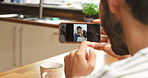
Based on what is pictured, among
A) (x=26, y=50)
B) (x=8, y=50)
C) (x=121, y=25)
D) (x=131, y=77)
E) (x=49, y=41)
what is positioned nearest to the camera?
(x=131, y=77)

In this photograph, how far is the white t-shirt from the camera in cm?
44

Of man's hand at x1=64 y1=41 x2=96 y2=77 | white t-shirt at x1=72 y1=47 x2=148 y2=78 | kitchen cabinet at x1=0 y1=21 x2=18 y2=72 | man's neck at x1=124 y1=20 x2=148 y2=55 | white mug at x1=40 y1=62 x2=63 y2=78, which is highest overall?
man's neck at x1=124 y1=20 x2=148 y2=55

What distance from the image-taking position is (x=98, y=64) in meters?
1.21

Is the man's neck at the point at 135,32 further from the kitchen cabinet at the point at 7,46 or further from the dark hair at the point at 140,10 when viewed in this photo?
the kitchen cabinet at the point at 7,46

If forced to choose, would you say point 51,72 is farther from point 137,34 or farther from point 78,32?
point 137,34

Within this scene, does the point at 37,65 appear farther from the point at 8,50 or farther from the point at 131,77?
the point at 8,50

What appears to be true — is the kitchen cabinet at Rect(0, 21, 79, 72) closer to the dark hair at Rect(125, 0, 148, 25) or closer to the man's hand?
the man's hand

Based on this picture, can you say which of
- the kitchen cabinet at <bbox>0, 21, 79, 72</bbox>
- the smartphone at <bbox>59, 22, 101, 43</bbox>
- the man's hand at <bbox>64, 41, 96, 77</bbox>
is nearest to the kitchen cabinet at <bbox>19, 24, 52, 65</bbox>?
the kitchen cabinet at <bbox>0, 21, 79, 72</bbox>

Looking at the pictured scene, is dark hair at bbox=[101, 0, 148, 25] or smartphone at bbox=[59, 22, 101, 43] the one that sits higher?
dark hair at bbox=[101, 0, 148, 25]

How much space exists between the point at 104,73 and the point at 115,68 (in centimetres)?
2

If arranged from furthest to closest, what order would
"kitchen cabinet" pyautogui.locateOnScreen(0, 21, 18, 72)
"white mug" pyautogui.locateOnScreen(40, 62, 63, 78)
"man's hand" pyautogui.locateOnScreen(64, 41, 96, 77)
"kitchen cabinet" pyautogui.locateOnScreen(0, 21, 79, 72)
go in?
1. "kitchen cabinet" pyautogui.locateOnScreen(0, 21, 18, 72)
2. "kitchen cabinet" pyautogui.locateOnScreen(0, 21, 79, 72)
3. "white mug" pyautogui.locateOnScreen(40, 62, 63, 78)
4. "man's hand" pyautogui.locateOnScreen(64, 41, 96, 77)

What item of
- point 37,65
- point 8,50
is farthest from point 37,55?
point 37,65

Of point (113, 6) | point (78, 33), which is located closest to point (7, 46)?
point (78, 33)

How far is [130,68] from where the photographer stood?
0.45 m
